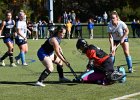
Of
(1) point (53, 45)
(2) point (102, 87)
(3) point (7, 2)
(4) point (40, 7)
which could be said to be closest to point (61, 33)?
(1) point (53, 45)

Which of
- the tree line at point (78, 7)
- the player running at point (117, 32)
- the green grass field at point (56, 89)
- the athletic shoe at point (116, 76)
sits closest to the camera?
the green grass field at point (56, 89)

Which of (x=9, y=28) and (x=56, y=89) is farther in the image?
(x=9, y=28)

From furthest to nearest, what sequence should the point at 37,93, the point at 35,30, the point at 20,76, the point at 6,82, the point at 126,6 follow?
the point at 126,6
the point at 35,30
the point at 20,76
the point at 6,82
the point at 37,93

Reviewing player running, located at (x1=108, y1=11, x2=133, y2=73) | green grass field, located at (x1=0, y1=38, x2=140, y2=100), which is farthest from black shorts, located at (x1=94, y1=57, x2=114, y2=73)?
player running, located at (x1=108, y1=11, x2=133, y2=73)

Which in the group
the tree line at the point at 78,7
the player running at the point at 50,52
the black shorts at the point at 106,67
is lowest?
the tree line at the point at 78,7

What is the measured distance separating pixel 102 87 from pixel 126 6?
57274 millimetres

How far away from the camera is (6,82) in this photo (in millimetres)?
13117

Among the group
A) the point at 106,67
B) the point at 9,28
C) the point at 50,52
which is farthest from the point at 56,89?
the point at 9,28

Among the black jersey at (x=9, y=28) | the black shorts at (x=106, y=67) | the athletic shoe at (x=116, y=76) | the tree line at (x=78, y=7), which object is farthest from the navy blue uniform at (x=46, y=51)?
the tree line at (x=78, y=7)

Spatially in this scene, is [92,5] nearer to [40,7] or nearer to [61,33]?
[40,7]

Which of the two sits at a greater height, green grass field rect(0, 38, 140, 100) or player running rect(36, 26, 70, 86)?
player running rect(36, 26, 70, 86)

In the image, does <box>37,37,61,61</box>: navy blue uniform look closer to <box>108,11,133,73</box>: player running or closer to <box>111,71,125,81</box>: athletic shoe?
<box>111,71,125,81</box>: athletic shoe

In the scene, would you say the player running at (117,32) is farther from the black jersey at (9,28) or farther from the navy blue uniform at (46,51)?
the black jersey at (9,28)

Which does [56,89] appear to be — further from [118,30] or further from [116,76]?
[118,30]
